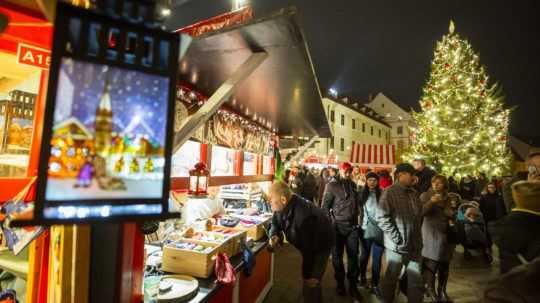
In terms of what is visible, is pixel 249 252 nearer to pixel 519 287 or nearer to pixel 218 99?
pixel 218 99

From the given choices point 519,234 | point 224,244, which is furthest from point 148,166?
point 519,234

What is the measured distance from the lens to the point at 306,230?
364 cm

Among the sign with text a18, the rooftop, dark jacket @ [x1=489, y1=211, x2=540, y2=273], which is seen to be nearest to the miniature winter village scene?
the sign with text a18

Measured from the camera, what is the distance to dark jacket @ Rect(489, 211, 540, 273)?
235cm

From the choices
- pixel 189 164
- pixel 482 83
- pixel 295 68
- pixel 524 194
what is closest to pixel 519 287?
pixel 524 194

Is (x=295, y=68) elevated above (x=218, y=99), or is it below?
above

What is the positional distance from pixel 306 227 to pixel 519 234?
213cm

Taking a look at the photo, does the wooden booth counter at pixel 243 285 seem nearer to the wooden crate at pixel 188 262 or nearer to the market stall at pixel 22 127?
the wooden crate at pixel 188 262

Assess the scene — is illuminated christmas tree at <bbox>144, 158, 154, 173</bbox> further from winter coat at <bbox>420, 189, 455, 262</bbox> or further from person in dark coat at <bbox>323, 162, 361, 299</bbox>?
winter coat at <bbox>420, 189, 455, 262</bbox>

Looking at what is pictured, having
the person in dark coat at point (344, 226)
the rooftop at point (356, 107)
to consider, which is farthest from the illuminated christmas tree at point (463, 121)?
the rooftop at point (356, 107)

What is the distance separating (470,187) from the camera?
1045 cm

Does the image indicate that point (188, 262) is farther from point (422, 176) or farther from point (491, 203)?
point (491, 203)

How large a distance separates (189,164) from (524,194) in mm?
4551

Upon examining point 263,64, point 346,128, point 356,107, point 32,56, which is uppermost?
point 356,107
